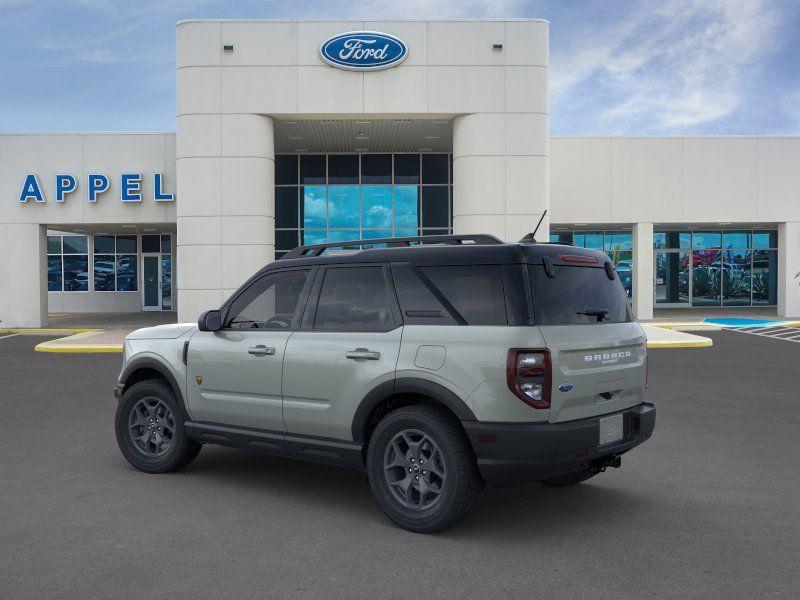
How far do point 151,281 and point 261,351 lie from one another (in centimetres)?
2922

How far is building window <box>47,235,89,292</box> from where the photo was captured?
32812 mm

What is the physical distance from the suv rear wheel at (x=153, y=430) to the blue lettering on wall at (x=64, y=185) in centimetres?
1928

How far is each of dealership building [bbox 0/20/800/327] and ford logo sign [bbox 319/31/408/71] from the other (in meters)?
0.05

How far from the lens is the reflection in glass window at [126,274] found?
3281 cm

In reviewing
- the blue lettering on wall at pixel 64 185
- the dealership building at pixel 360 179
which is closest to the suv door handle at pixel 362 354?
the dealership building at pixel 360 179

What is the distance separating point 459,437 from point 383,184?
21.4 meters

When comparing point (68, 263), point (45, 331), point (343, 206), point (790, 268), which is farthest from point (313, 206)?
point (790, 268)

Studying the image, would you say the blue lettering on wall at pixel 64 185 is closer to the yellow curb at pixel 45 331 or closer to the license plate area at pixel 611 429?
the yellow curb at pixel 45 331

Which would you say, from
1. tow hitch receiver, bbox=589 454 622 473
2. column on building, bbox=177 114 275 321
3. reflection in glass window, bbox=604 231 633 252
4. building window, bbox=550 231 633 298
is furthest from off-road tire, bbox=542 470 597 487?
reflection in glass window, bbox=604 231 633 252

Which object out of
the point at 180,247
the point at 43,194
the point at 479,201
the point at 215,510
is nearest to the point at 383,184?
the point at 479,201

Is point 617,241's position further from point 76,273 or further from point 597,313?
point 597,313

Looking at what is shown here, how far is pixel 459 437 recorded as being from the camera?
4660 millimetres

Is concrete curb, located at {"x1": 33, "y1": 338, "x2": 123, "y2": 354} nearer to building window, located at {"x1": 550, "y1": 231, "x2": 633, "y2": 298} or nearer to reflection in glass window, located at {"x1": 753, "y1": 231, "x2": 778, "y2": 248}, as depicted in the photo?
building window, located at {"x1": 550, "y1": 231, "x2": 633, "y2": 298}

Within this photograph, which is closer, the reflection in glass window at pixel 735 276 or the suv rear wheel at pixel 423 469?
the suv rear wheel at pixel 423 469
